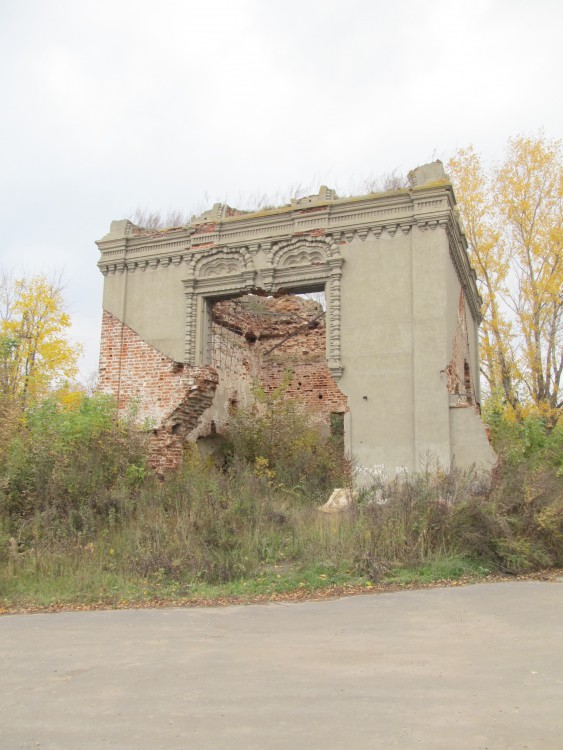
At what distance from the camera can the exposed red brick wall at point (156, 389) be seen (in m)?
13.5

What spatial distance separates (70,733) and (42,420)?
29.8ft

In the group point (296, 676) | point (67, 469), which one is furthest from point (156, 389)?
point (296, 676)

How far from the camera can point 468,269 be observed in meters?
15.0

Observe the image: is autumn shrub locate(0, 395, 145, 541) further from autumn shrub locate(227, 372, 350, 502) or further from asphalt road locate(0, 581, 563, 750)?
asphalt road locate(0, 581, 563, 750)

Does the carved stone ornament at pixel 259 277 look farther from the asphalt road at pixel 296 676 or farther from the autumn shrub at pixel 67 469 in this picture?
the asphalt road at pixel 296 676

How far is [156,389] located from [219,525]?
Answer: 4966 millimetres

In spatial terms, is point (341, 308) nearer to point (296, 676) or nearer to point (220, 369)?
point (220, 369)

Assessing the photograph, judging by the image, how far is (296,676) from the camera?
4.77 meters

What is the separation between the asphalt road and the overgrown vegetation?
1.06 metres

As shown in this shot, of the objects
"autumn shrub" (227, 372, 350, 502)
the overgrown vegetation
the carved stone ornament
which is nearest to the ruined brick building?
the carved stone ornament

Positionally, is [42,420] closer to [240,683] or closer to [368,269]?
[368,269]

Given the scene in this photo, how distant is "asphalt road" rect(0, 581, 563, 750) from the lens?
146 inches

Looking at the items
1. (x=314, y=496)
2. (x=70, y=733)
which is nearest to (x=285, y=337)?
(x=314, y=496)

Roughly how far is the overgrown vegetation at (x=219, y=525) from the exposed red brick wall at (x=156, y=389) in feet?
3.30
